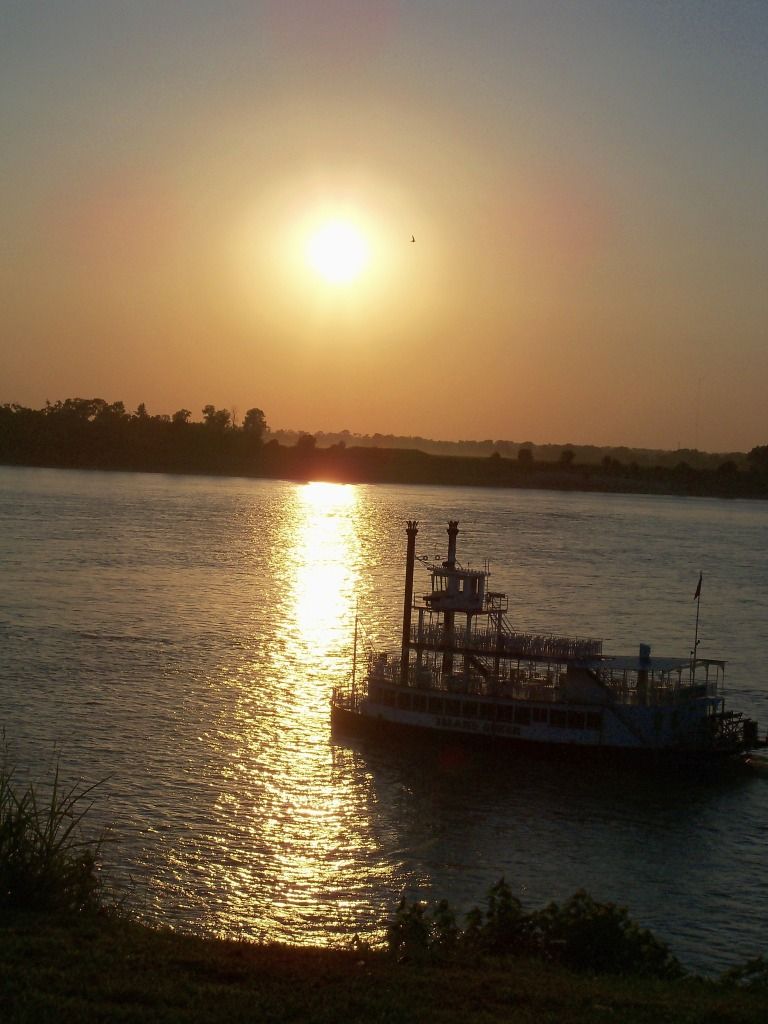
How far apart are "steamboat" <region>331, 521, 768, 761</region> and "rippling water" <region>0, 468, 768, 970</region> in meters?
1.16

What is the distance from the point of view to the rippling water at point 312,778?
26047mm

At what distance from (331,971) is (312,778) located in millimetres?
21744

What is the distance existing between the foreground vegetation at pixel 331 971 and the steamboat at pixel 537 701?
21931 millimetres

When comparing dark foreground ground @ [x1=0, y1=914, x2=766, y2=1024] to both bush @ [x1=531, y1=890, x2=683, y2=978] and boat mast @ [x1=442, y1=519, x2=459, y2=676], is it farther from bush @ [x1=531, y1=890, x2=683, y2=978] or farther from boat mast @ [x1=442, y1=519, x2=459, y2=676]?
boat mast @ [x1=442, y1=519, x2=459, y2=676]

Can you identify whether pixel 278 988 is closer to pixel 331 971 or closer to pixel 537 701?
pixel 331 971

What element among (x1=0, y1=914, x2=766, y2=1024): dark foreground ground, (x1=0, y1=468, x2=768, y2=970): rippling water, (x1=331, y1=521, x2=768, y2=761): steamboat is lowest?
(x1=0, y1=468, x2=768, y2=970): rippling water

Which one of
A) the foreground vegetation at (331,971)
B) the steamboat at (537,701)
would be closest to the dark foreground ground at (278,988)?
the foreground vegetation at (331,971)

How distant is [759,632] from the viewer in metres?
71.4

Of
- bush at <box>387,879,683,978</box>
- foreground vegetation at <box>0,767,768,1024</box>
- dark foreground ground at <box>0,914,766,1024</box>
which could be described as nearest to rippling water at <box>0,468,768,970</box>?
bush at <box>387,879,683,978</box>

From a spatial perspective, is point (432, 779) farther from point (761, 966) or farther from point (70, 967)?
point (70, 967)

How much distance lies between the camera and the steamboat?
3912 cm

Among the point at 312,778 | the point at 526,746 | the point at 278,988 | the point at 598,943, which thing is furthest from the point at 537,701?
the point at 278,988

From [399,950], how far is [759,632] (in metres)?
59.7

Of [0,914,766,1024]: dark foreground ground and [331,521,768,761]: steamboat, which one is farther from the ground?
[0,914,766,1024]: dark foreground ground
